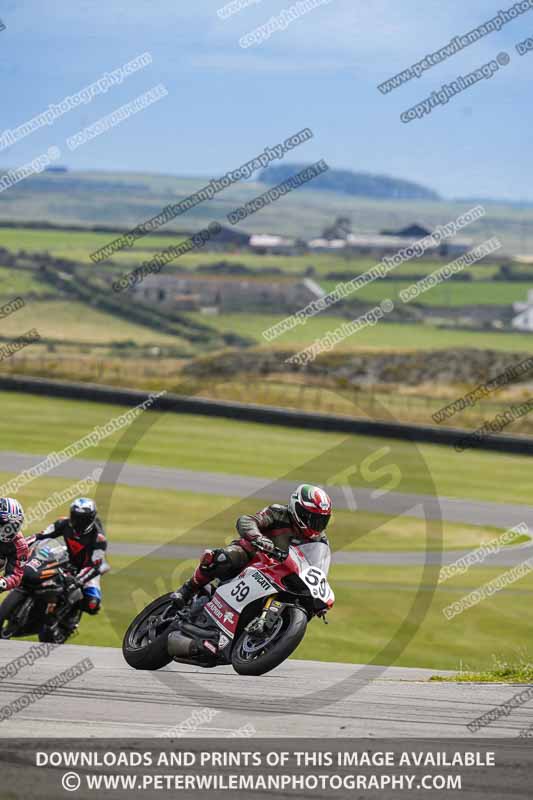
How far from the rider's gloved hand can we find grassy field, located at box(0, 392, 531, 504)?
25720 mm

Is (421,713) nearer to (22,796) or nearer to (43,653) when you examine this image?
(22,796)

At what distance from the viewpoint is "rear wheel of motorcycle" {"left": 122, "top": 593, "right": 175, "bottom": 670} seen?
10211mm

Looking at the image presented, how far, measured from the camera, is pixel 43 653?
36.8 feet

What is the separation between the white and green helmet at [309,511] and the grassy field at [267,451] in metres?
25.6

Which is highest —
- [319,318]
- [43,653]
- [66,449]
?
[43,653]

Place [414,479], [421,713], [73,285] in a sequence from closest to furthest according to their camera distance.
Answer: [421,713]
[414,479]
[73,285]

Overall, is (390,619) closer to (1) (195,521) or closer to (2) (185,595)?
(1) (195,521)

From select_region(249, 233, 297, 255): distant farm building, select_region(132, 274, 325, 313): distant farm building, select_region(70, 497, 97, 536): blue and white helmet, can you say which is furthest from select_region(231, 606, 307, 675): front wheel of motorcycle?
select_region(249, 233, 297, 255): distant farm building

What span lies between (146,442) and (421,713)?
34.3 m

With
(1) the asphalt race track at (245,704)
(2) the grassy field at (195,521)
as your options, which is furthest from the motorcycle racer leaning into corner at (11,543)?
(2) the grassy field at (195,521)

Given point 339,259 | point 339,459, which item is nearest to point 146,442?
point 339,459

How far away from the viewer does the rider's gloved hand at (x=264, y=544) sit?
9.69m

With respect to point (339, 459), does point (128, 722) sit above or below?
above

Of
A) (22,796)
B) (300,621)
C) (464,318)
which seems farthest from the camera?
(464,318)
